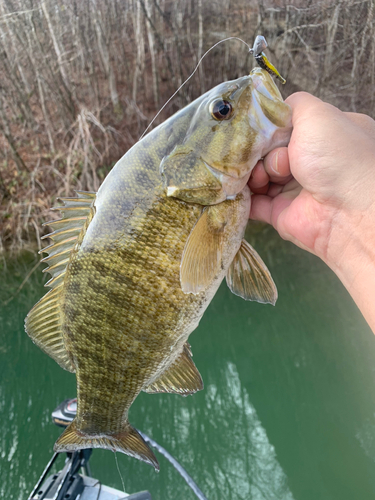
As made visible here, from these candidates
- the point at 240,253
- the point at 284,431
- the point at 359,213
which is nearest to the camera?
the point at 359,213

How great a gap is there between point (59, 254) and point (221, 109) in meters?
0.94

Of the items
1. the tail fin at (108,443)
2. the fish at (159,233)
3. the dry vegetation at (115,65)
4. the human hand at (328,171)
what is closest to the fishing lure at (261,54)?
the fish at (159,233)

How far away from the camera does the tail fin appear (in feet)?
5.01

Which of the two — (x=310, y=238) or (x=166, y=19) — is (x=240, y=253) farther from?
(x=166, y=19)

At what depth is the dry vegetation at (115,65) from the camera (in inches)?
255

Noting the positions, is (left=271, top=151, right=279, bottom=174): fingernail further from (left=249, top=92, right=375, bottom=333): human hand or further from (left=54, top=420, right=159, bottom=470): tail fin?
(left=54, top=420, right=159, bottom=470): tail fin

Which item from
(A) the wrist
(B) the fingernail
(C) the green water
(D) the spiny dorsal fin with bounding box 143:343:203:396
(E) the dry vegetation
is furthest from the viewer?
(E) the dry vegetation

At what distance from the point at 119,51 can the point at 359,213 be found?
8.69 meters

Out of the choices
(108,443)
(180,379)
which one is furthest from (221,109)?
(108,443)

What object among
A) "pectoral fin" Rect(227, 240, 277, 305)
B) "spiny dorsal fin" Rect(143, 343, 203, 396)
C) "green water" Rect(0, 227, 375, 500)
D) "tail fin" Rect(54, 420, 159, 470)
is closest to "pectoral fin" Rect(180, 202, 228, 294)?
"pectoral fin" Rect(227, 240, 277, 305)

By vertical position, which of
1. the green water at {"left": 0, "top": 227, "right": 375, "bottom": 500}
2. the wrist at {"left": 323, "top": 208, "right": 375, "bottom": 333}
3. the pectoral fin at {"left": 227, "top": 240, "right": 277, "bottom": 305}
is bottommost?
the green water at {"left": 0, "top": 227, "right": 375, "bottom": 500}

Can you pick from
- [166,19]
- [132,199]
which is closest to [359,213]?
[132,199]

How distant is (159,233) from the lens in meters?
1.35

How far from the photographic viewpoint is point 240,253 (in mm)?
1593
